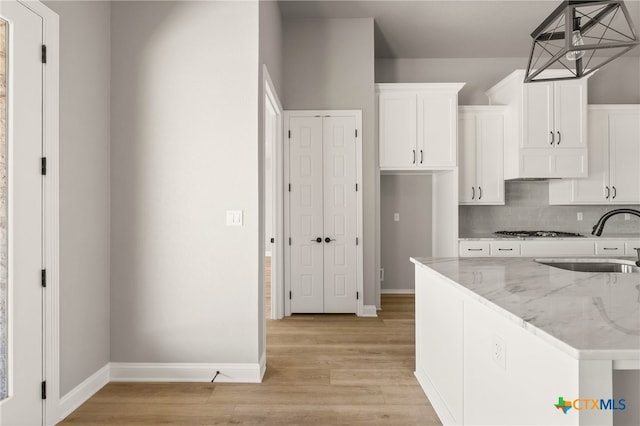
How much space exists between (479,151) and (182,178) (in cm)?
353

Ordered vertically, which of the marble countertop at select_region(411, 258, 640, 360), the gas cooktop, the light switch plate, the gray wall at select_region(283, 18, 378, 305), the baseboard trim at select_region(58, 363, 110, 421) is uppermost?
the gray wall at select_region(283, 18, 378, 305)

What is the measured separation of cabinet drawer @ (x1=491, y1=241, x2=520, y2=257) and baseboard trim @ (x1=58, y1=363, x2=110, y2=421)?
13.0 feet

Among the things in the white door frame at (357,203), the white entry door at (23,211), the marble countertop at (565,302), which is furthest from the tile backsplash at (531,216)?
the white entry door at (23,211)

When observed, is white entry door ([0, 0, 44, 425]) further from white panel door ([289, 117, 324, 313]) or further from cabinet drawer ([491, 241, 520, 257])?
cabinet drawer ([491, 241, 520, 257])

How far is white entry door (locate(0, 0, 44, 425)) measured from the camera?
5.95ft

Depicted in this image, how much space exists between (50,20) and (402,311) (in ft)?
13.3

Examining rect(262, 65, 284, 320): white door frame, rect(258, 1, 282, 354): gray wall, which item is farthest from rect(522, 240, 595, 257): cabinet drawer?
rect(258, 1, 282, 354): gray wall

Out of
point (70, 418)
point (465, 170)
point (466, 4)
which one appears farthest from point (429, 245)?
point (70, 418)

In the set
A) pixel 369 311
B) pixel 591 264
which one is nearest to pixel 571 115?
pixel 591 264

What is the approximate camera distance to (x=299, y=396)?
2389 mm

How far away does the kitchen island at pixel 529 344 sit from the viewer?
3.07 ft

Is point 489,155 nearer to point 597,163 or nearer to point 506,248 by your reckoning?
point 506,248

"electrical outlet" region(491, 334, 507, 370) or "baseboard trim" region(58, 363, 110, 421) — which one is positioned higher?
"electrical outlet" region(491, 334, 507, 370)

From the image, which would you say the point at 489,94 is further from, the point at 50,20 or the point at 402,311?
the point at 50,20
